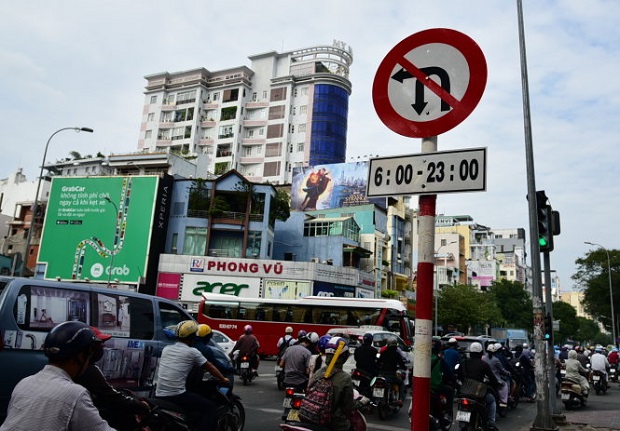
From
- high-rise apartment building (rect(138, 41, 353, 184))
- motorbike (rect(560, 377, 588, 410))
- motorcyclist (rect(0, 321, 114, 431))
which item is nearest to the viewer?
motorcyclist (rect(0, 321, 114, 431))

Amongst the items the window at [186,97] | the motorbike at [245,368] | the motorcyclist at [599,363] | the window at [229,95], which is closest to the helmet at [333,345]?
the motorbike at [245,368]

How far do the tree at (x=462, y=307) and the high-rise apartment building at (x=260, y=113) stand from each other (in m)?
27.0

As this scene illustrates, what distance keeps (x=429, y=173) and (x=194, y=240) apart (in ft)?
138

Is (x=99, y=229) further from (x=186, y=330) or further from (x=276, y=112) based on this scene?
(x=276, y=112)

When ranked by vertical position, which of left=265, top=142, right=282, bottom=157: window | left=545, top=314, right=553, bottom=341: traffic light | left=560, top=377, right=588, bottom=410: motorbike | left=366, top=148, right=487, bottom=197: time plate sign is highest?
left=265, top=142, right=282, bottom=157: window

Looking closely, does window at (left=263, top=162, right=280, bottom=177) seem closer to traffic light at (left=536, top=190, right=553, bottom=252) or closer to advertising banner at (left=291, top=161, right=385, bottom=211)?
advertising banner at (left=291, top=161, right=385, bottom=211)

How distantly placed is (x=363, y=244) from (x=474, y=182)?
5055cm

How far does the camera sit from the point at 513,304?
74.2 meters

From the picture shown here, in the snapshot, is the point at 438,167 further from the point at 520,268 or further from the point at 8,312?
the point at 520,268

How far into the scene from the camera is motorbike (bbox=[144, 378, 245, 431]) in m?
5.17

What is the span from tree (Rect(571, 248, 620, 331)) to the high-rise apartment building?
117 ft

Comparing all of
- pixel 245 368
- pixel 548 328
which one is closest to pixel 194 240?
pixel 245 368

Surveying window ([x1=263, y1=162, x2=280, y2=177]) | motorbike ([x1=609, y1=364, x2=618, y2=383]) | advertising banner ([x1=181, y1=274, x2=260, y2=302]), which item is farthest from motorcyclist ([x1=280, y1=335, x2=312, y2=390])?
window ([x1=263, y1=162, x2=280, y2=177])

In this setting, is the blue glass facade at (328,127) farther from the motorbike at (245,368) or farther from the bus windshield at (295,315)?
the motorbike at (245,368)
